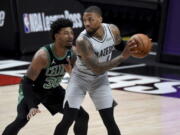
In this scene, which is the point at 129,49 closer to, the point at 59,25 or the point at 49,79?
the point at 59,25

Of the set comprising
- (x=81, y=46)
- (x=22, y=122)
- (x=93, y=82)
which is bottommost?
(x=22, y=122)

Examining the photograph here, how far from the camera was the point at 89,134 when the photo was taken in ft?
22.6

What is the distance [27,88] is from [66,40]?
582mm

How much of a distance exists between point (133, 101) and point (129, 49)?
3.86 meters

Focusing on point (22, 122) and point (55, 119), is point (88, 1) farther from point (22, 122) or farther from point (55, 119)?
point (22, 122)

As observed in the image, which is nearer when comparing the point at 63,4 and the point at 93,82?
the point at 93,82

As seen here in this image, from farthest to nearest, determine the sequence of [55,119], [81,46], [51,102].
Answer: [55,119] → [51,102] → [81,46]

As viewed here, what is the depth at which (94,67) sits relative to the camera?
535 cm

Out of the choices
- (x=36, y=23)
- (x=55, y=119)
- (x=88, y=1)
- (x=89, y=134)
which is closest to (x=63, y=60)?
(x=89, y=134)

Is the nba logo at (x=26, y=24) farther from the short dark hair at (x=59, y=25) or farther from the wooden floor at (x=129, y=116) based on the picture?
the short dark hair at (x=59, y=25)

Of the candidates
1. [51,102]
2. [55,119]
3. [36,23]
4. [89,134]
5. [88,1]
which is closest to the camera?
[51,102]

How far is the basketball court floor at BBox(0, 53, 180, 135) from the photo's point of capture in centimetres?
724

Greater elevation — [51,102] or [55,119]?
[51,102]

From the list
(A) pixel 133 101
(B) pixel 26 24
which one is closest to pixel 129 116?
(A) pixel 133 101
